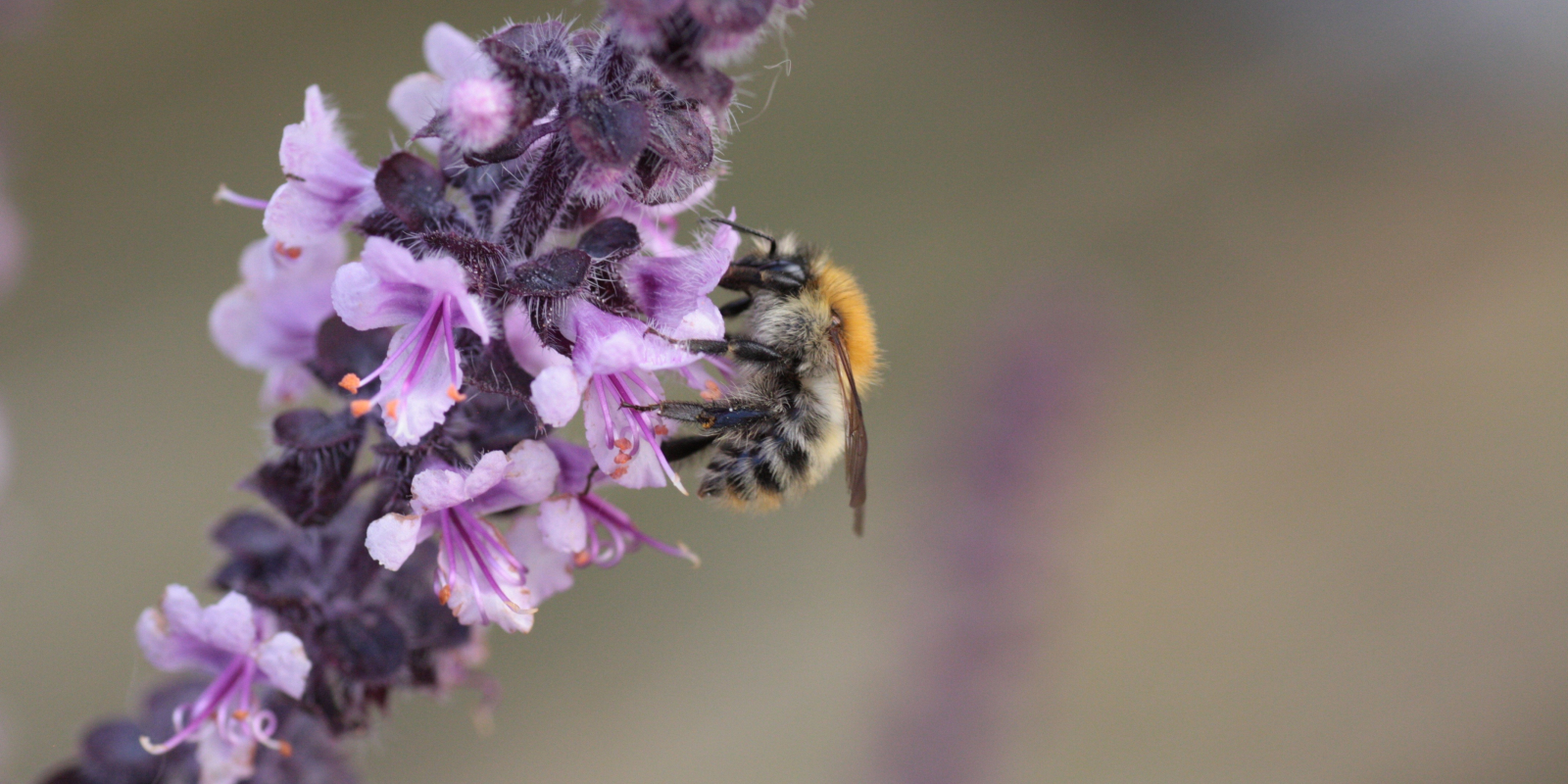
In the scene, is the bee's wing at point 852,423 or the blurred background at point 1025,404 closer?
the bee's wing at point 852,423

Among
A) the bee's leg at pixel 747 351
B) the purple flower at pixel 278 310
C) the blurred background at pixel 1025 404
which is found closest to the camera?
the purple flower at pixel 278 310

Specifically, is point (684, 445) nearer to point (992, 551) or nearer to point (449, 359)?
point (449, 359)

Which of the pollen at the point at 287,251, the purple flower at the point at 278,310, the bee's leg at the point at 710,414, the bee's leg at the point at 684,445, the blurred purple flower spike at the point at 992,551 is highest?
the pollen at the point at 287,251

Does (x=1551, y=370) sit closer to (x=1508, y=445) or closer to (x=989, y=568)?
(x=1508, y=445)

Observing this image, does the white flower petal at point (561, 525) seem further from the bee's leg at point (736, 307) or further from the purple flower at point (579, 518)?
the bee's leg at point (736, 307)

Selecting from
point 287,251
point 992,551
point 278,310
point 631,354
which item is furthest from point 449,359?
point 992,551

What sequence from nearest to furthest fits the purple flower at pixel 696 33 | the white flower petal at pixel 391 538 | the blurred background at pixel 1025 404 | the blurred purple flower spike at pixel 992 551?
1. the purple flower at pixel 696 33
2. the white flower petal at pixel 391 538
3. the blurred purple flower spike at pixel 992 551
4. the blurred background at pixel 1025 404

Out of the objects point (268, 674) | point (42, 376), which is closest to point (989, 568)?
point (268, 674)

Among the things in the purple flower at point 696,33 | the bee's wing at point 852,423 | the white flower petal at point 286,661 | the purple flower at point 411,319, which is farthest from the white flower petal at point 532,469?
the bee's wing at point 852,423

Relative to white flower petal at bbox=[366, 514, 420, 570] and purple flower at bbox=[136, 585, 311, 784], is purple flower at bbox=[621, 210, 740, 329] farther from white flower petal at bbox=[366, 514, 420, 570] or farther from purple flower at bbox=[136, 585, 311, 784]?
purple flower at bbox=[136, 585, 311, 784]

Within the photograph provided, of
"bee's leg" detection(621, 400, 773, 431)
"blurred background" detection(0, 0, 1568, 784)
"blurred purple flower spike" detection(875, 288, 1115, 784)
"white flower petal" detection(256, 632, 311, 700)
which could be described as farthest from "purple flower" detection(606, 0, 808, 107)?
"blurred purple flower spike" detection(875, 288, 1115, 784)
